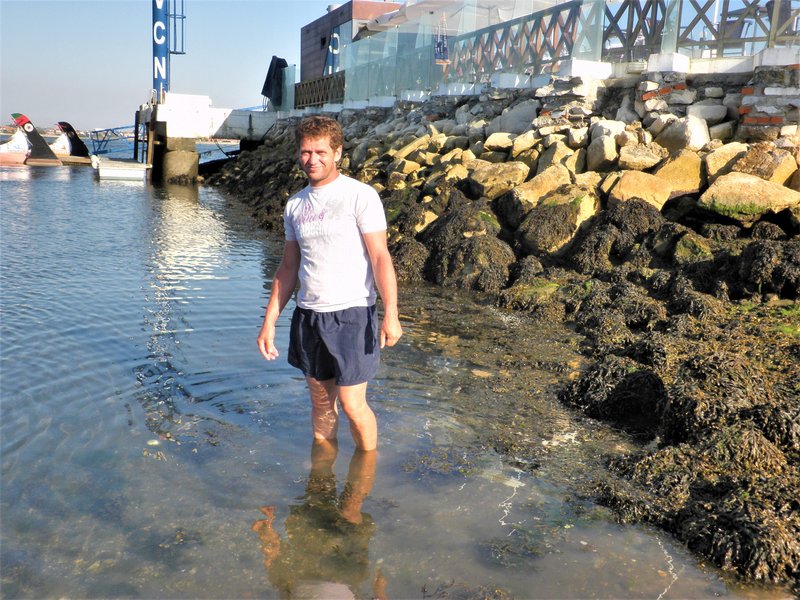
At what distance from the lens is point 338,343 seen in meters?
4.11

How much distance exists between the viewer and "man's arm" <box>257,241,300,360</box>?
14.2 feet

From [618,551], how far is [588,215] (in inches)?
300

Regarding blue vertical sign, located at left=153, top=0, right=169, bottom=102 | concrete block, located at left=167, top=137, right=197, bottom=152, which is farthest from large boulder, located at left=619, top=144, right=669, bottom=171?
blue vertical sign, located at left=153, top=0, right=169, bottom=102

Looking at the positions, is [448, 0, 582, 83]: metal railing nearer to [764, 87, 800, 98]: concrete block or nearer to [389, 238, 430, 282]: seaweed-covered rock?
[764, 87, 800, 98]: concrete block

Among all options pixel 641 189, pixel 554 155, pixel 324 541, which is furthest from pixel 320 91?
pixel 324 541

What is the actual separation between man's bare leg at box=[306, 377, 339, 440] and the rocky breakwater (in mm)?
1302

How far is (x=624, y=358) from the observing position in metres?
6.31

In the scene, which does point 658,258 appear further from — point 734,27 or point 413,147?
point 413,147

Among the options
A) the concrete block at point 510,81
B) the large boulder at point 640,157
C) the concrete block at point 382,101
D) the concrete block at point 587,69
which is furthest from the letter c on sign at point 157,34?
the large boulder at point 640,157

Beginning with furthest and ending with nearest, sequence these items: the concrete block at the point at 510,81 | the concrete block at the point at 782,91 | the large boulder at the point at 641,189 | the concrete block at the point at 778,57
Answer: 1. the concrete block at the point at 510,81
2. the concrete block at the point at 778,57
3. the concrete block at the point at 782,91
4. the large boulder at the point at 641,189

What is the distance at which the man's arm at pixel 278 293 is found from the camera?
432 centimetres

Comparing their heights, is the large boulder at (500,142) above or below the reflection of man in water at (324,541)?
above

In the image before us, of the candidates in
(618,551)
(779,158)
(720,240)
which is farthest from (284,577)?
(779,158)

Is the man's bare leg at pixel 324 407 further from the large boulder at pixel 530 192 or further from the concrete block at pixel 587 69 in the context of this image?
the concrete block at pixel 587 69
